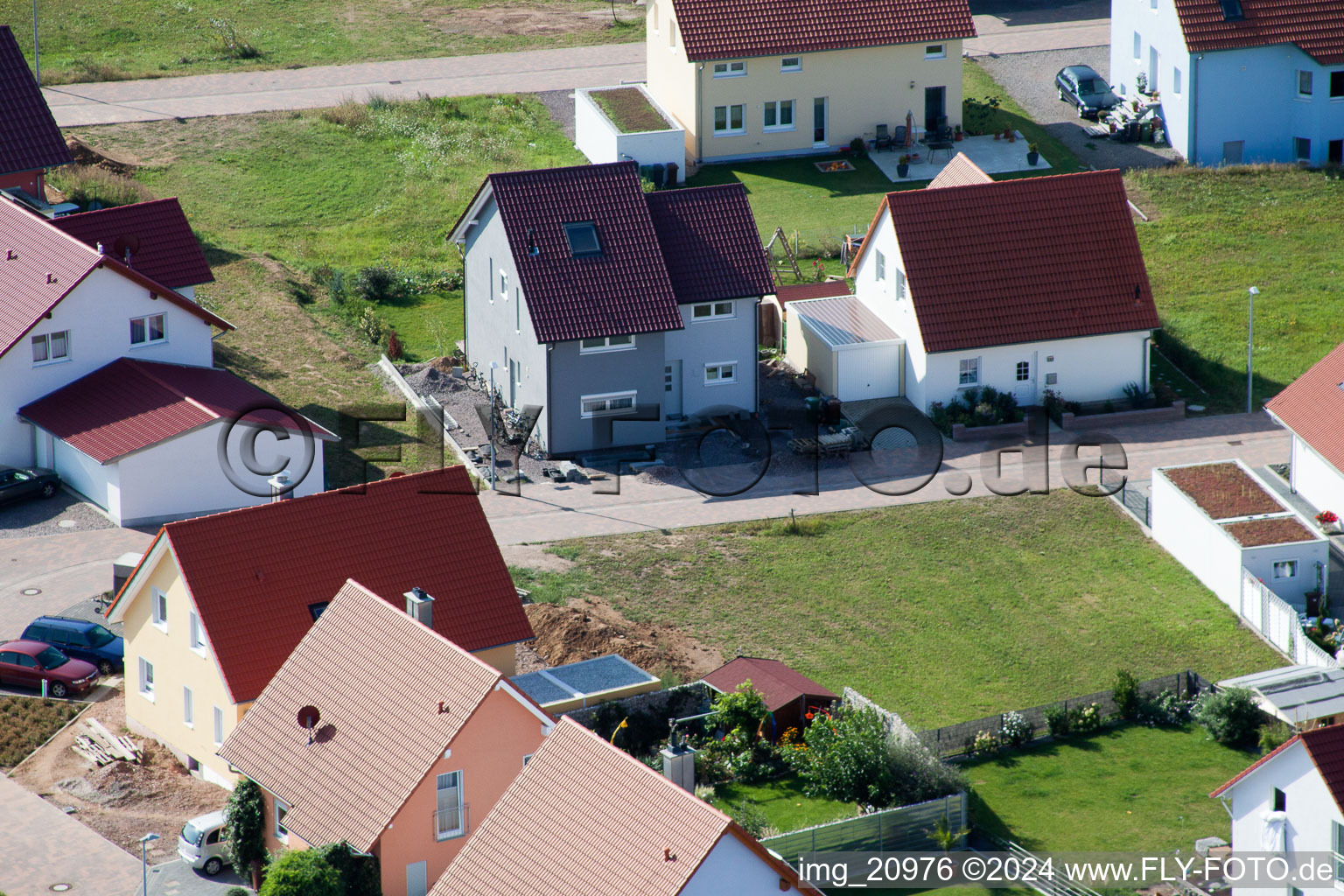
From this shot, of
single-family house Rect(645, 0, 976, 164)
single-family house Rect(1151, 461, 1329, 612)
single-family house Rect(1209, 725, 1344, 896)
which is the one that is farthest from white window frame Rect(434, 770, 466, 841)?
single-family house Rect(645, 0, 976, 164)

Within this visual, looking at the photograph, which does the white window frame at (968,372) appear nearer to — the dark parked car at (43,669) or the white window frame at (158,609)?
the white window frame at (158,609)

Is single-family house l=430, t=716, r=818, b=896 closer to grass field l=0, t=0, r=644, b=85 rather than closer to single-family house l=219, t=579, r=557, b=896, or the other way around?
single-family house l=219, t=579, r=557, b=896

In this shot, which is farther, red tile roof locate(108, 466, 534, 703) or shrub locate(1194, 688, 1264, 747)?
shrub locate(1194, 688, 1264, 747)

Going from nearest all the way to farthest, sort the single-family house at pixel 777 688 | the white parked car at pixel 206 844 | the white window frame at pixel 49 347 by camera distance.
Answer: the white parked car at pixel 206 844 → the single-family house at pixel 777 688 → the white window frame at pixel 49 347

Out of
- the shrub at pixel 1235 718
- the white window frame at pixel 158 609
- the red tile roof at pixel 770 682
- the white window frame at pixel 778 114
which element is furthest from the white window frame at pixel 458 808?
the white window frame at pixel 778 114

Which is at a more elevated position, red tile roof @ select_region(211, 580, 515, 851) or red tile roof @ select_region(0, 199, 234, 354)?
red tile roof @ select_region(0, 199, 234, 354)

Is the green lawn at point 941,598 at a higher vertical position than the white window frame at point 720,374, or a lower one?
lower
